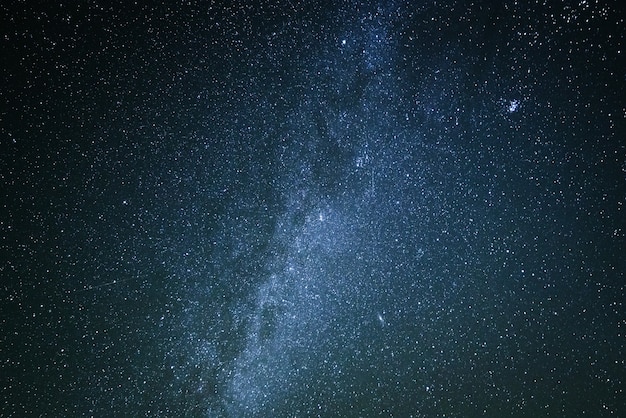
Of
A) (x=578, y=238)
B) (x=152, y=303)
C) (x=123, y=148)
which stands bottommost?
(x=578, y=238)

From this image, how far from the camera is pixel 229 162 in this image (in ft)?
2.16

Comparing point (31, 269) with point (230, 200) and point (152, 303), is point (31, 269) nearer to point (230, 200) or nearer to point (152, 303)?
point (152, 303)

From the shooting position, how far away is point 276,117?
655 millimetres

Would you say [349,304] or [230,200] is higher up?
[230,200]

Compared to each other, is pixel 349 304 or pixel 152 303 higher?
pixel 152 303

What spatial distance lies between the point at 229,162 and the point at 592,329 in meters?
0.76

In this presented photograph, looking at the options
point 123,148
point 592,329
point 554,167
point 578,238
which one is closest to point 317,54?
point 123,148

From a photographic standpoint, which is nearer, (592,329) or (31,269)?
(31,269)

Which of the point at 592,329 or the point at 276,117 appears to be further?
the point at 592,329

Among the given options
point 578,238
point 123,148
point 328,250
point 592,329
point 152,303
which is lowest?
point 592,329

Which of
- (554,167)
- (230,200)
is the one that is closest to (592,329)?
(554,167)

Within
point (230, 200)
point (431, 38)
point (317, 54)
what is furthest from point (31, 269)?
point (431, 38)

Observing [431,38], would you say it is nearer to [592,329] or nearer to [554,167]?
[554,167]

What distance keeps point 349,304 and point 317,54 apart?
429mm
